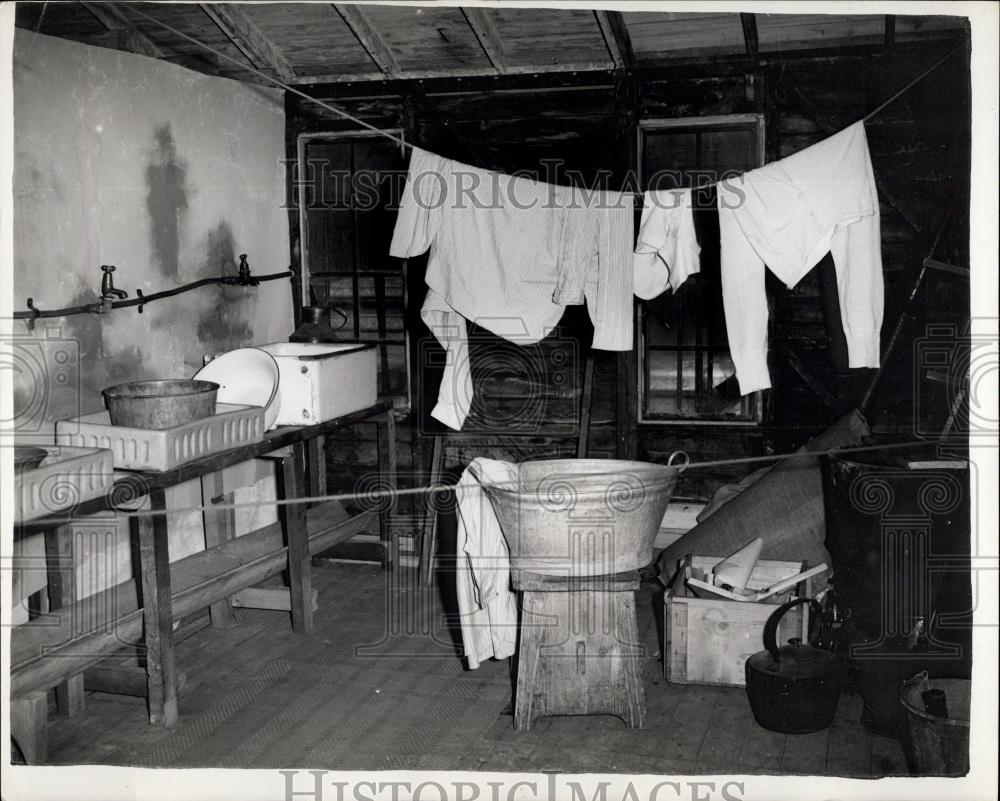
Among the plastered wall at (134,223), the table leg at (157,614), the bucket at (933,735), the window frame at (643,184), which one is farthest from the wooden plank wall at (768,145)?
the table leg at (157,614)

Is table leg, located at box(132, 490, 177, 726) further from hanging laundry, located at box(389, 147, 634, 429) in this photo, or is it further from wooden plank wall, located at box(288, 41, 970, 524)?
wooden plank wall, located at box(288, 41, 970, 524)

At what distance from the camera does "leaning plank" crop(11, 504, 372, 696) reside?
4.22 meters

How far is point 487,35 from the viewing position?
6.29 metres

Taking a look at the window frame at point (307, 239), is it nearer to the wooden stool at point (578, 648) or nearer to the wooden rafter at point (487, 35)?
the wooden rafter at point (487, 35)

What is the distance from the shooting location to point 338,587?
6.80m

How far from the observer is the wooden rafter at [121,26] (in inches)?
233

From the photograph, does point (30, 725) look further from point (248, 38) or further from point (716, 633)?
point (248, 38)

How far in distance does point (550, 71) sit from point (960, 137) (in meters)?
2.61

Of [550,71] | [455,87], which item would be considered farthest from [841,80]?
[455,87]

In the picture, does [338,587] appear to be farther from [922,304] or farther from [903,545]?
[922,304]

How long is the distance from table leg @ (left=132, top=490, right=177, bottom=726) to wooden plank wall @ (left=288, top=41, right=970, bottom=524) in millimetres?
2753

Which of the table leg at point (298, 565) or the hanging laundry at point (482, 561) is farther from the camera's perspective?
the table leg at point (298, 565)

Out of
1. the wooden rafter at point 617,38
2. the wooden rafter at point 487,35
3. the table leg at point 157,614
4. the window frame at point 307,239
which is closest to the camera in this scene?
the table leg at point 157,614

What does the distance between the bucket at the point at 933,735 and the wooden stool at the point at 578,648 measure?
1159 mm
